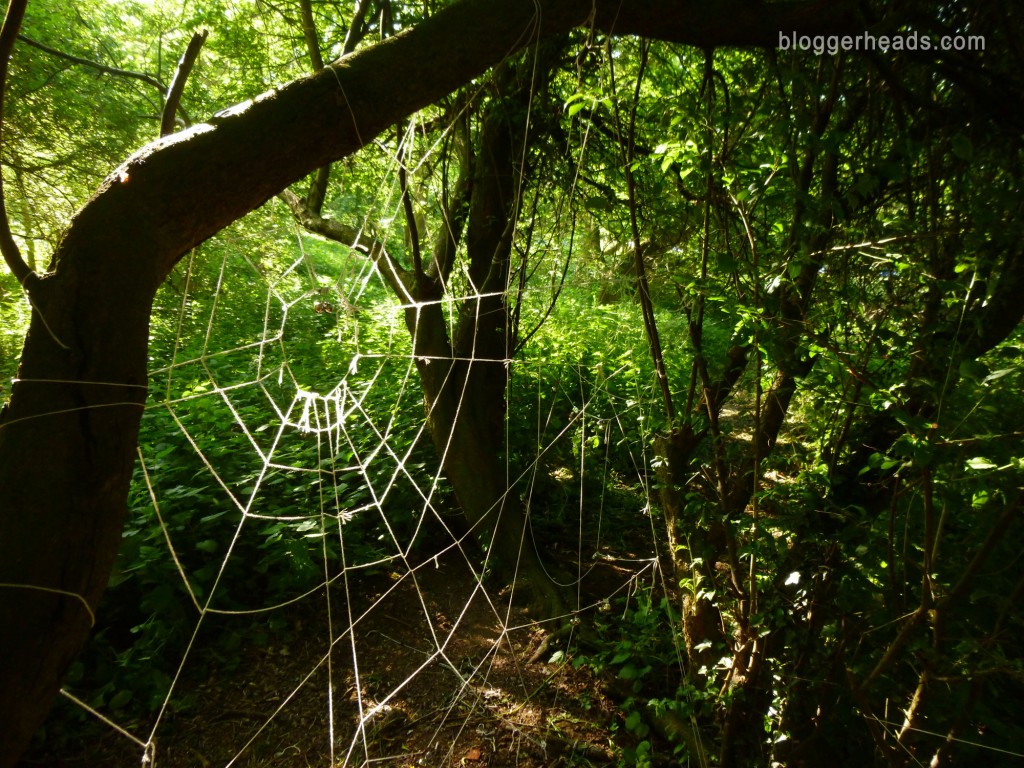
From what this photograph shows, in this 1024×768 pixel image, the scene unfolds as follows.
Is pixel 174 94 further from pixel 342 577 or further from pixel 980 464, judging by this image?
pixel 342 577

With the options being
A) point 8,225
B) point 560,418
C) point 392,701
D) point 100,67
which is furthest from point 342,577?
point 100,67

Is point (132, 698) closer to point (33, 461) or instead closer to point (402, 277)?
point (33, 461)

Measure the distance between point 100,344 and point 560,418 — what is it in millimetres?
2662

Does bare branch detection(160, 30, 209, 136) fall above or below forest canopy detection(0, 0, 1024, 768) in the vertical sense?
above

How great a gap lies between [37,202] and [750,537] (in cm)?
451

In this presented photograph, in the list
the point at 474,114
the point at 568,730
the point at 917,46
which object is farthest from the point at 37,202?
the point at 917,46

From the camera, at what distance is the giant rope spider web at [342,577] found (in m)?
1.86

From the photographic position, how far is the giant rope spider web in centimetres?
186

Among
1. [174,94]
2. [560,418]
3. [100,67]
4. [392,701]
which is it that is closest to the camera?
[174,94]

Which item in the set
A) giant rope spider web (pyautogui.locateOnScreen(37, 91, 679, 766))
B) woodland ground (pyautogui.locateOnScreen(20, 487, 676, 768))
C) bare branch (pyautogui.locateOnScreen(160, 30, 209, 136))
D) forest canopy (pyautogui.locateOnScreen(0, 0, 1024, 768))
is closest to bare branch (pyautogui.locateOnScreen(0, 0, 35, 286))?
forest canopy (pyautogui.locateOnScreen(0, 0, 1024, 768))

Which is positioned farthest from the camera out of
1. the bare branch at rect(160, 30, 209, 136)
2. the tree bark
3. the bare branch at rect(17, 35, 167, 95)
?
the bare branch at rect(17, 35, 167, 95)

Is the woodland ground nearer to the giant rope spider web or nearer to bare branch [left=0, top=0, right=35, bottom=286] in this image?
the giant rope spider web

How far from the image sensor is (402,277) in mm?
2945

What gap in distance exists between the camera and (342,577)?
101 inches
